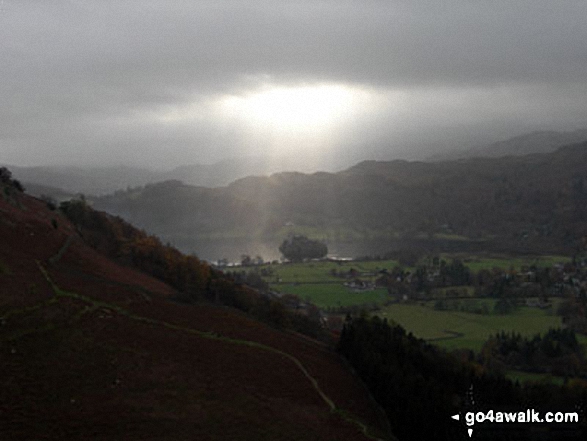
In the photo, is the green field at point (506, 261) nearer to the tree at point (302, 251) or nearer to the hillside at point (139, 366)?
the tree at point (302, 251)

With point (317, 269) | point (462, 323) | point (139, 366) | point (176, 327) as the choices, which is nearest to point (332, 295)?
point (462, 323)

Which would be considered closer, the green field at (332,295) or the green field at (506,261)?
Answer: the green field at (332,295)

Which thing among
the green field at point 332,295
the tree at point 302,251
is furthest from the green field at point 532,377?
the tree at point 302,251

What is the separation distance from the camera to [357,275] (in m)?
135

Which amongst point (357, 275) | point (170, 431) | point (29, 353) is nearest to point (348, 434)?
point (170, 431)

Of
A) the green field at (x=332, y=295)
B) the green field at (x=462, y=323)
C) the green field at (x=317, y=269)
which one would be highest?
the green field at (x=317, y=269)

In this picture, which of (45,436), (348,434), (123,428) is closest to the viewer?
(45,436)

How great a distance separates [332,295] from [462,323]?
28872 millimetres

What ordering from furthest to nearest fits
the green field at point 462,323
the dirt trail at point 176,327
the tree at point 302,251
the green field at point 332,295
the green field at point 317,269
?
1. the tree at point 302,251
2. the green field at point 317,269
3. the green field at point 332,295
4. the green field at point 462,323
5. the dirt trail at point 176,327

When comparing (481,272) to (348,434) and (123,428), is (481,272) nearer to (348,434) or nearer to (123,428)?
(348,434)

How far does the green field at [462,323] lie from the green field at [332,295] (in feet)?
24.9

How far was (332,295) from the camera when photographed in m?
109

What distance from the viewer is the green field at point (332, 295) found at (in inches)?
4031

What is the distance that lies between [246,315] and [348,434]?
2140 centimetres
